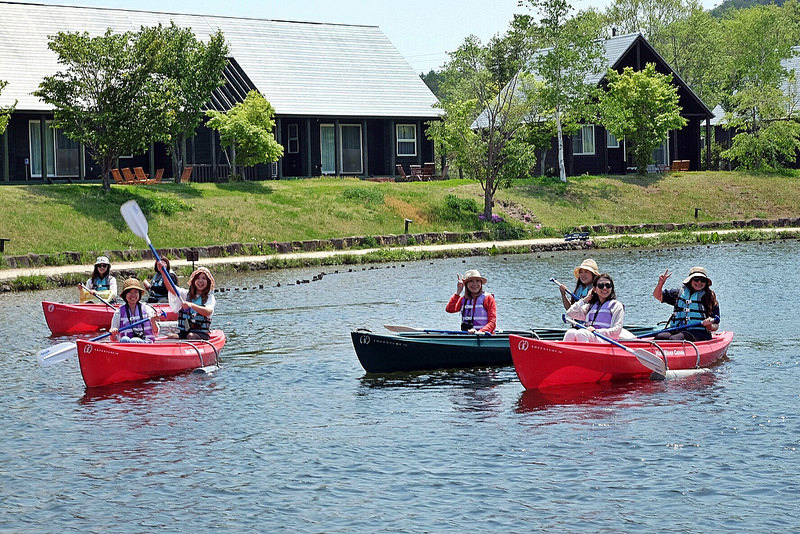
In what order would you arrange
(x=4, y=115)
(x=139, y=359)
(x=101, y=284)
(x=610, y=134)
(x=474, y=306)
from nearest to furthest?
(x=139, y=359)
(x=474, y=306)
(x=101, y=284)
(x=4, y=115)
(x=610, y=134)

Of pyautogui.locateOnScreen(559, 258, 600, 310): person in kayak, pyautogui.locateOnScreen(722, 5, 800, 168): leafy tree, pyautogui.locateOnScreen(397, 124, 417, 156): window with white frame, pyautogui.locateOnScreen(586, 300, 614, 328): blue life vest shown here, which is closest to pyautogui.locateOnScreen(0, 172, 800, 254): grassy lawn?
pyautogui.locateOnScreen(722, 5, 800, 168): leafy tree

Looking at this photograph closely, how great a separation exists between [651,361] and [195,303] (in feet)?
25.2

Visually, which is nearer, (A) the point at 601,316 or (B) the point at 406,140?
(A) the point at 601,316

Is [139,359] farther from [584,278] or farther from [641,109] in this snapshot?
[641,109]

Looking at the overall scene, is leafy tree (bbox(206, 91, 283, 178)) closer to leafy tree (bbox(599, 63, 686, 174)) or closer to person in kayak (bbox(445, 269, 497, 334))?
leafy tree (bbox(599, 63, 686, 174))

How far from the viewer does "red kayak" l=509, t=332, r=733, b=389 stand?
17.4m

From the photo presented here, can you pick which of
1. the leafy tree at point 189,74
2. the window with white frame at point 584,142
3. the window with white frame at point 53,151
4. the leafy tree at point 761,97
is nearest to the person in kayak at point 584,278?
the leafy tree at point 189,74

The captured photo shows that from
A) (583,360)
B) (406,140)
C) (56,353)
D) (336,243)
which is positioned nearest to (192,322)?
(56,353)

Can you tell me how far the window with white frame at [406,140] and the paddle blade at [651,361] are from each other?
40.8 metres

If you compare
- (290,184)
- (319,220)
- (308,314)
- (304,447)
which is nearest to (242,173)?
(290,184)

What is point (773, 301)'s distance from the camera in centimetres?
2886

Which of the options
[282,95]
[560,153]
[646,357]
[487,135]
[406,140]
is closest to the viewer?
[646,357]

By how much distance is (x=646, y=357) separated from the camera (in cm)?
1820

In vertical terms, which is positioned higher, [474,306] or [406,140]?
[406,140]
